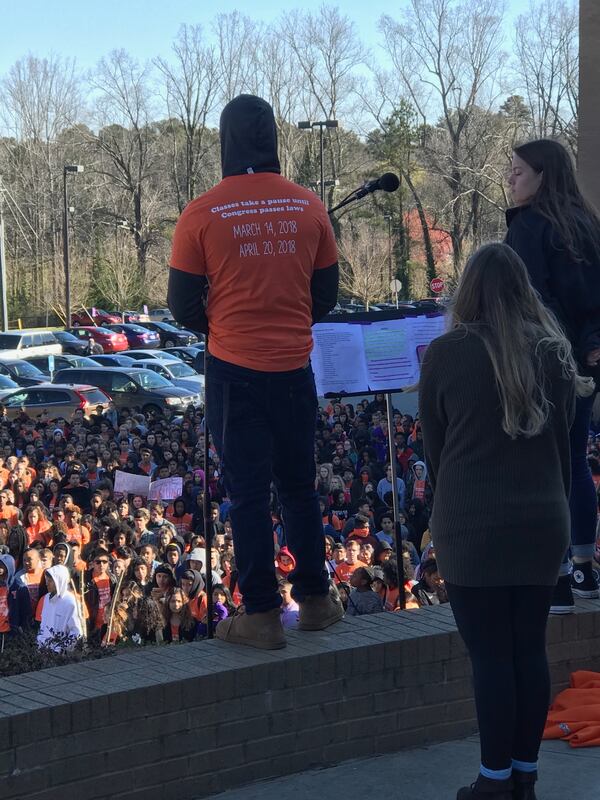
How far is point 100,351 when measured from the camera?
1812 inches

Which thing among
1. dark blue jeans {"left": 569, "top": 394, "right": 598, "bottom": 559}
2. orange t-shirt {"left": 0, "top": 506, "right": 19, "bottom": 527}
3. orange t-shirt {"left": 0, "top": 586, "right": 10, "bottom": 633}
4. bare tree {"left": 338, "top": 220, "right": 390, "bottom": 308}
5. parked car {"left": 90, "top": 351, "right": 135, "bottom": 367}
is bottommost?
orange t-shirt {"left": 0, "top": 586, "right": 10, "bottom": 633}

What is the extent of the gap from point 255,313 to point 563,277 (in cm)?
115

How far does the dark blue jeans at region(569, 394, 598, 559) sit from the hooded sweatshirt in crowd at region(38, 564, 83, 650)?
4.57 m

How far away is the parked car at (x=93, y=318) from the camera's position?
61.0m

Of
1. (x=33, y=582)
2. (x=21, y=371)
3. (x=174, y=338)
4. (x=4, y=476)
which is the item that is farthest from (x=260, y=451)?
(x=174, y=338)

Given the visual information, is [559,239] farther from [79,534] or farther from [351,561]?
[79,534]

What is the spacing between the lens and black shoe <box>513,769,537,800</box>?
3.36 meters

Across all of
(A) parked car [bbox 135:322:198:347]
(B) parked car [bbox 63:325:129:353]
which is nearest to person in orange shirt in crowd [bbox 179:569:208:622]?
(B) parked car [bbox 63:325:129:353]

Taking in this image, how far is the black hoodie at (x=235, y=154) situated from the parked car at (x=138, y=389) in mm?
25074

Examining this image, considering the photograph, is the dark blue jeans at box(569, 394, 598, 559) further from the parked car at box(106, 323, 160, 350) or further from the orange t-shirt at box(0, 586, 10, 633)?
the parked car at box(106, 323, 160, 350)

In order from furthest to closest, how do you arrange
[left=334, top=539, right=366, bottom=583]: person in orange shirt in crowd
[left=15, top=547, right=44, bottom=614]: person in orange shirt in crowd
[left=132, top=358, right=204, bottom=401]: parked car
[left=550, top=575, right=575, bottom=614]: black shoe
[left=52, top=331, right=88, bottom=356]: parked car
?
[left=52, top=331, right=88, bottom=356]: parked car < [left=132, top=358, right=204, bottom=401]: parked car < [left=334, top=539, right=366, bottom=583]: person in orange shirt in crowd < [left=15, top=547, right=44, bottom=614]: person in orange shirt in crowd < [left=550, top=575, right=575, bottom=614]: black shoe

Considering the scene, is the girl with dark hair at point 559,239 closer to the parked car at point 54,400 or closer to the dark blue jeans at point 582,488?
the dark blue jeans at point 582,488

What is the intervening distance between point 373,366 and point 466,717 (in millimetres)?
1519

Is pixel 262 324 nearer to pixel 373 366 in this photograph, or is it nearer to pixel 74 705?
pixel 373 366
